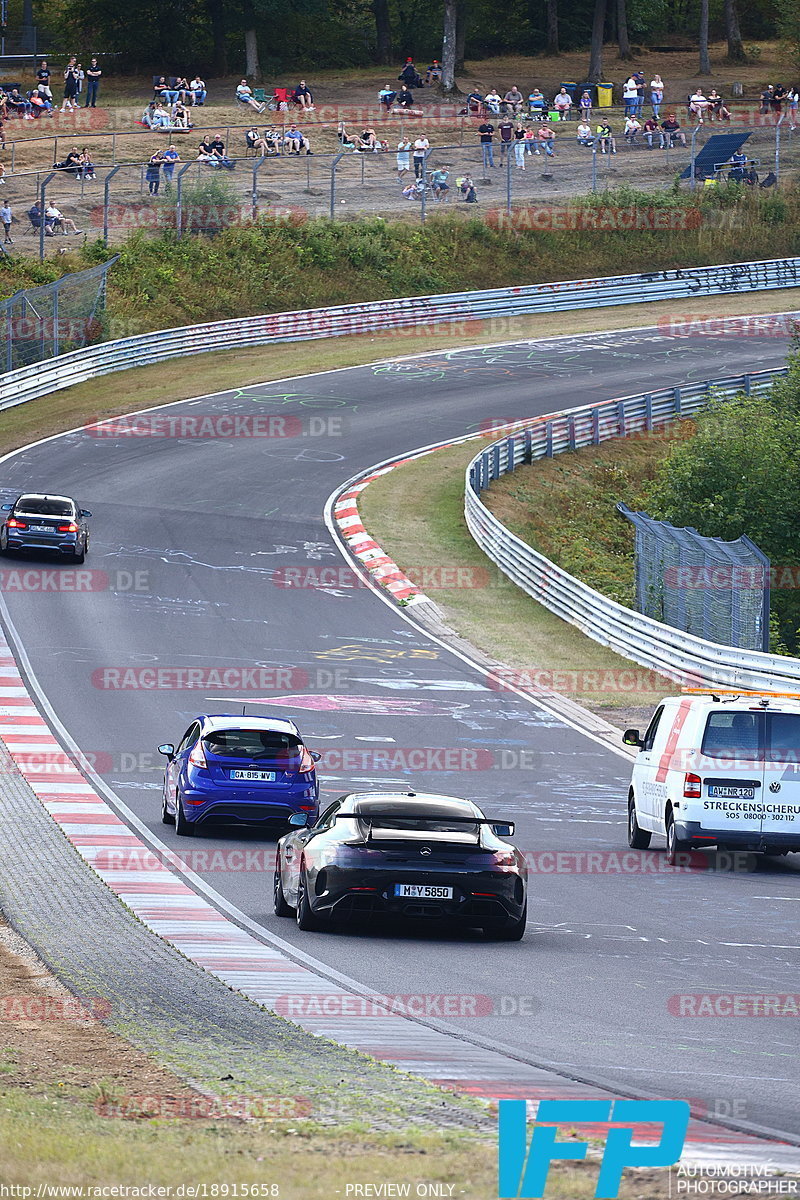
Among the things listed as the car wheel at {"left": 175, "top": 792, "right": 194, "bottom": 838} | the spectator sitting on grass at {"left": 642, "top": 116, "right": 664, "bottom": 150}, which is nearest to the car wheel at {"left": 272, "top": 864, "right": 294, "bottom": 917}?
the car wheel at {"left": 175, "top": 792, "right": 194, "bottom": 838}

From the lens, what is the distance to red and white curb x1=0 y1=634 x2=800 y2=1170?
7.95m

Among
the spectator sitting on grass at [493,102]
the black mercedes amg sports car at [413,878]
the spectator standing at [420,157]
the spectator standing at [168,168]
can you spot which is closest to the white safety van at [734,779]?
the black mercedes amg sports car at [413,878]

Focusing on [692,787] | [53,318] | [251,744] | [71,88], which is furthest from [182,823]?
[71,88]

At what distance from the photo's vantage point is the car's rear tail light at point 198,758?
17.5 m

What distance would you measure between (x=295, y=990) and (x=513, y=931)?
2734 mm

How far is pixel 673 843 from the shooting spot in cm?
1683

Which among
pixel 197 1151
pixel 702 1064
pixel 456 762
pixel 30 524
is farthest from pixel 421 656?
pixel 197 1151

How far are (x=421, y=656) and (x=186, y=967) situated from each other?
19.2m

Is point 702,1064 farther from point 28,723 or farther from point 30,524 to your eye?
point 30,524

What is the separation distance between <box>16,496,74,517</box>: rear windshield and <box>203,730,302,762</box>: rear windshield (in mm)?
19109

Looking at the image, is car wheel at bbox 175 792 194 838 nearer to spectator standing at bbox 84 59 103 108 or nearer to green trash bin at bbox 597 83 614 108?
spectator standing at bbox 84 59 103 108

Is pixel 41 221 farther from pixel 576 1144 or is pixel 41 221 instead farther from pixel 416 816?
pixel 576 1144

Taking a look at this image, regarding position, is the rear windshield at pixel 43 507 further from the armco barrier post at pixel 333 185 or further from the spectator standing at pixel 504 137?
the spectator standing at pixel 504 137

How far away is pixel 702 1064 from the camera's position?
8.89 meters
